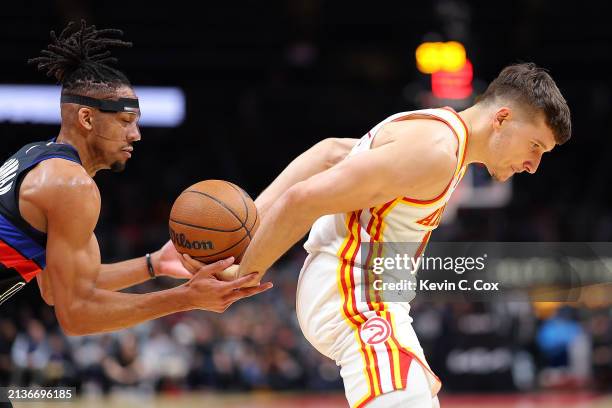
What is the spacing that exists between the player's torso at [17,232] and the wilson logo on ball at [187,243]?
1.74 ft

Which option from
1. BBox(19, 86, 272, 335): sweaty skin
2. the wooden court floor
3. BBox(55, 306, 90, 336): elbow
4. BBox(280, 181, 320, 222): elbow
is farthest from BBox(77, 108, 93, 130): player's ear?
the wooden court floor

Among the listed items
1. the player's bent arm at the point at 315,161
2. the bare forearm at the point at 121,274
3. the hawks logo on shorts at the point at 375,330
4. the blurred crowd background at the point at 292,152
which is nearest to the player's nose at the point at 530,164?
the player's bent arm at the point at 315,161

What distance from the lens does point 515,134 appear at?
11.3ft

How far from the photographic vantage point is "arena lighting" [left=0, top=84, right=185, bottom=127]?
1409 centimetres

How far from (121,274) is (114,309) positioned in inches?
28.5

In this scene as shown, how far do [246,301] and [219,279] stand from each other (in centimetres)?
936

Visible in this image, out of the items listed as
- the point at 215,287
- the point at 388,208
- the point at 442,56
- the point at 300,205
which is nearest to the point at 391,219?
the point at 388,208

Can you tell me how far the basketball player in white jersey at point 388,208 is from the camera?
318 cm

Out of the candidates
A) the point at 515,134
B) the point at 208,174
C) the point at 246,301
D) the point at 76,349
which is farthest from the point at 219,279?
the point at 208,174

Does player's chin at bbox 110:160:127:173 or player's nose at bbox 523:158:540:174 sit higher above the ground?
player's nose at bbox 523:158:540:174

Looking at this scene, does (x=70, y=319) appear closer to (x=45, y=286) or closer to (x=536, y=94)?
(x=45, y=286)

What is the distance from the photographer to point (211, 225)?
360cm

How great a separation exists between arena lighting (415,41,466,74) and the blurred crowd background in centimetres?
53

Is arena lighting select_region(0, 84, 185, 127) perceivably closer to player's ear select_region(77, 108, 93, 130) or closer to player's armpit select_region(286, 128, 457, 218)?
player's ear select_region(77, 108, 93, 130)
